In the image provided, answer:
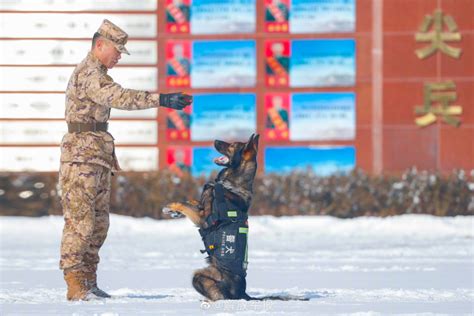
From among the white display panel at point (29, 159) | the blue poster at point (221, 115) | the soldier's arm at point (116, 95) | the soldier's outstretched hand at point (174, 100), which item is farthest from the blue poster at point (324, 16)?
the soldier's outstretched hand at point (174, 100)

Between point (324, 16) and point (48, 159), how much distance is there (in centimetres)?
593

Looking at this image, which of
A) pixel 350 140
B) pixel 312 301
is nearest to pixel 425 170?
pixel 350 140

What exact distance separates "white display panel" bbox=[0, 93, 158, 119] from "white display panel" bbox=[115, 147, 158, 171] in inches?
25.2

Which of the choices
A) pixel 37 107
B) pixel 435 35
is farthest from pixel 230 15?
pixel 37 107

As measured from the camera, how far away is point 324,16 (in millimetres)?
23906

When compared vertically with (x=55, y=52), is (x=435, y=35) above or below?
above

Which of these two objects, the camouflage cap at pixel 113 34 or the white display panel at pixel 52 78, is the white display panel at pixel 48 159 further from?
the camouflage cap at pixel 113 34

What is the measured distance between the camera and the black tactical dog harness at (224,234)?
33.6ft

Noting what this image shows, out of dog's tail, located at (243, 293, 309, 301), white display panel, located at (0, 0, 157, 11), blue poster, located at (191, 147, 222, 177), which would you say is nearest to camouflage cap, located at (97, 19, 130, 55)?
dog's tail, located at (243, 293, 309, 301)

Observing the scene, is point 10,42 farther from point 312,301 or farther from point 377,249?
point 312,301

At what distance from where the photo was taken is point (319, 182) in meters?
23.0

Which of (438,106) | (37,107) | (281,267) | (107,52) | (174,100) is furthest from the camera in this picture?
(37,107)

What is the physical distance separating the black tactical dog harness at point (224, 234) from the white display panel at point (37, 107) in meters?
14.2

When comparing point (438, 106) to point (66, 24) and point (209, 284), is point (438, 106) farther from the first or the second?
point (209, 284)
